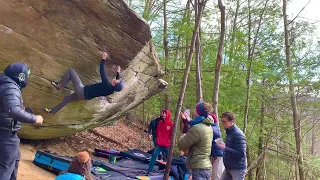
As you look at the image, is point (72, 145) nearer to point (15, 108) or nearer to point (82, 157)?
point (82, 157)

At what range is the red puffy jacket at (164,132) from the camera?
804 cm

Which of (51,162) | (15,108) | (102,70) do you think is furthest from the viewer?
(51,162)

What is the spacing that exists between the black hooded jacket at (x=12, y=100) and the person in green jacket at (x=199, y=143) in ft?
8.11

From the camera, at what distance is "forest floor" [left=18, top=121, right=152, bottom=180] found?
6973 mm

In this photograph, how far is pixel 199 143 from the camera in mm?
4836

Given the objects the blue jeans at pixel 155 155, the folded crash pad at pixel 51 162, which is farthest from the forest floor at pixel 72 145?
the blue jeans at pixel 155 155

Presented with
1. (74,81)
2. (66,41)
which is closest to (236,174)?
(74,81)

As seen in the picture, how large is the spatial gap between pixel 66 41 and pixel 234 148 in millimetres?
4118

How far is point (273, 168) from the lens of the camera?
1536 cm

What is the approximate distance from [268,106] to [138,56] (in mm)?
8112

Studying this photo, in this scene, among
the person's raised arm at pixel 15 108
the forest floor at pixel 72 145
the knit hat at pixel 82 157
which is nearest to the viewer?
the person's raised arm at pixel 15 108

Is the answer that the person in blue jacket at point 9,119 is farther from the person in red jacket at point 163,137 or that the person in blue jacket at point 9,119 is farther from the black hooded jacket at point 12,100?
the person in red jacket at point 163,137

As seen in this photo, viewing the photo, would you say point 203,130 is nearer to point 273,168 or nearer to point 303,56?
point 303,56

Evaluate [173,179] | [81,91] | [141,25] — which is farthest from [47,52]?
[173,179]
